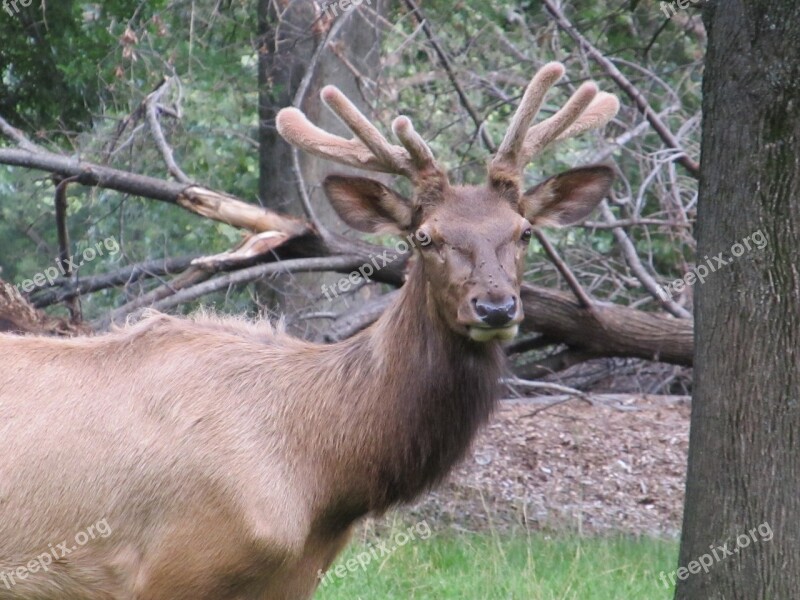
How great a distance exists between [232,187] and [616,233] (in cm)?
461

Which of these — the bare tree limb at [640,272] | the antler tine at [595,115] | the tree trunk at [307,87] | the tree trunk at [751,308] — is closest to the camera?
the tree trunk at [751,308]

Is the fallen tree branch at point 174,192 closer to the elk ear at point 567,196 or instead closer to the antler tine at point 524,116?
the elk ear at point 567,196

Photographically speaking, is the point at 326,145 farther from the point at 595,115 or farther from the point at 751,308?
the point at 751,308

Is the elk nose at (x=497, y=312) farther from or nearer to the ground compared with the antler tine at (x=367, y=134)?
nearer to the ground

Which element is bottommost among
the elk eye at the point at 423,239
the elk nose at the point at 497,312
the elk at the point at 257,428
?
the elk at the point at 257,428

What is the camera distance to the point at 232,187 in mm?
12594

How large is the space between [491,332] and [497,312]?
0.38 ft

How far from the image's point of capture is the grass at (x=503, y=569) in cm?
669

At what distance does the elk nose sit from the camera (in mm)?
4594

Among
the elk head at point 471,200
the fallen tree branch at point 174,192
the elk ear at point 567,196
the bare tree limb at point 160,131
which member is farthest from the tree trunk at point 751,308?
the bare tree limb at point 160,131

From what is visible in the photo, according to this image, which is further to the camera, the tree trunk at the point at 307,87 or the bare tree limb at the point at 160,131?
the tree trunk at the point at 307,87

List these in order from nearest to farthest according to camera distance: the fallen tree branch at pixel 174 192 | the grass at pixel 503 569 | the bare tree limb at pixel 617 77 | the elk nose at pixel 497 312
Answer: the elk nose at pixel 497 312 → the grass at pixel 503 569 → the fallen tree branch at pixel 174 192 → the bare tree limb at pixel 617 77

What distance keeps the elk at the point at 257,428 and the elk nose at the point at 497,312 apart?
3cm

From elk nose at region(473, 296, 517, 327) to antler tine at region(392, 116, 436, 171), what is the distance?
92 cm
